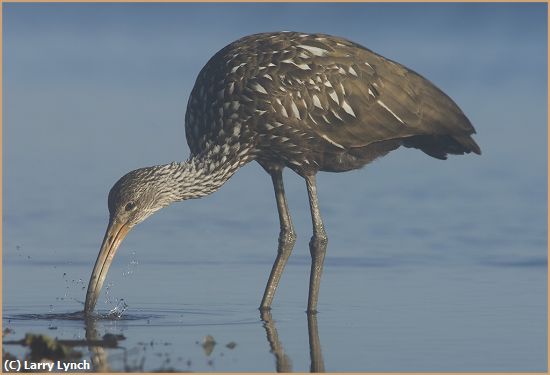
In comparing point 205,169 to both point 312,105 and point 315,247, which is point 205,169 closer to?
point 312,105

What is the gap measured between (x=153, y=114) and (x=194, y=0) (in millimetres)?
9385

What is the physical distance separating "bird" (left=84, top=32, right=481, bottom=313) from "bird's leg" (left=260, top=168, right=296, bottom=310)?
0.04 ft

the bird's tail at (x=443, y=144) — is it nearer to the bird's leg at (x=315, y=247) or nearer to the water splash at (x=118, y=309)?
the bird's leg at (x=315, y=247)

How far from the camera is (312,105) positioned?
12.4m

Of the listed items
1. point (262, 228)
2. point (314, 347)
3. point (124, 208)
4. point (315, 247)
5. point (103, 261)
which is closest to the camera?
point (314, 347)

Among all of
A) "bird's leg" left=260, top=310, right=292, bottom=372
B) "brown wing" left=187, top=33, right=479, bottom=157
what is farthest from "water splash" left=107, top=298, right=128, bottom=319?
"brown wing" left=187, top=33, right=479, bottom=157

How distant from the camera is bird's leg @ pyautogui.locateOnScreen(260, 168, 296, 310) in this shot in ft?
40.6

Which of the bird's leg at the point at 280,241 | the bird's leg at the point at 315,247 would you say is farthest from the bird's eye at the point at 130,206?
the bird's leg at the point at 315,247

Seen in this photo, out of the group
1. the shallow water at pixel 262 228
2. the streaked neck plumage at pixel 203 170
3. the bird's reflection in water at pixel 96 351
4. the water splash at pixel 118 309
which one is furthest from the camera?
the streaked neck plumage at pixel 203 170

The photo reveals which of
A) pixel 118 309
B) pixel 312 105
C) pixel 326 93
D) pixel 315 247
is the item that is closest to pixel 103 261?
pixel 118 309

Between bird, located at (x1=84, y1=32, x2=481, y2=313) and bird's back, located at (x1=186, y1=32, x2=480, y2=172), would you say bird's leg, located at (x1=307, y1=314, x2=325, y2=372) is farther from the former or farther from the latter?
bird's back, located at (x1=186, y1=32, x2=480, y2=172)

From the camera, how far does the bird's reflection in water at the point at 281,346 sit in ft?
32.2

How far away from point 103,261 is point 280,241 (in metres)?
1.85

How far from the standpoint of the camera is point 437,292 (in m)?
12.8
